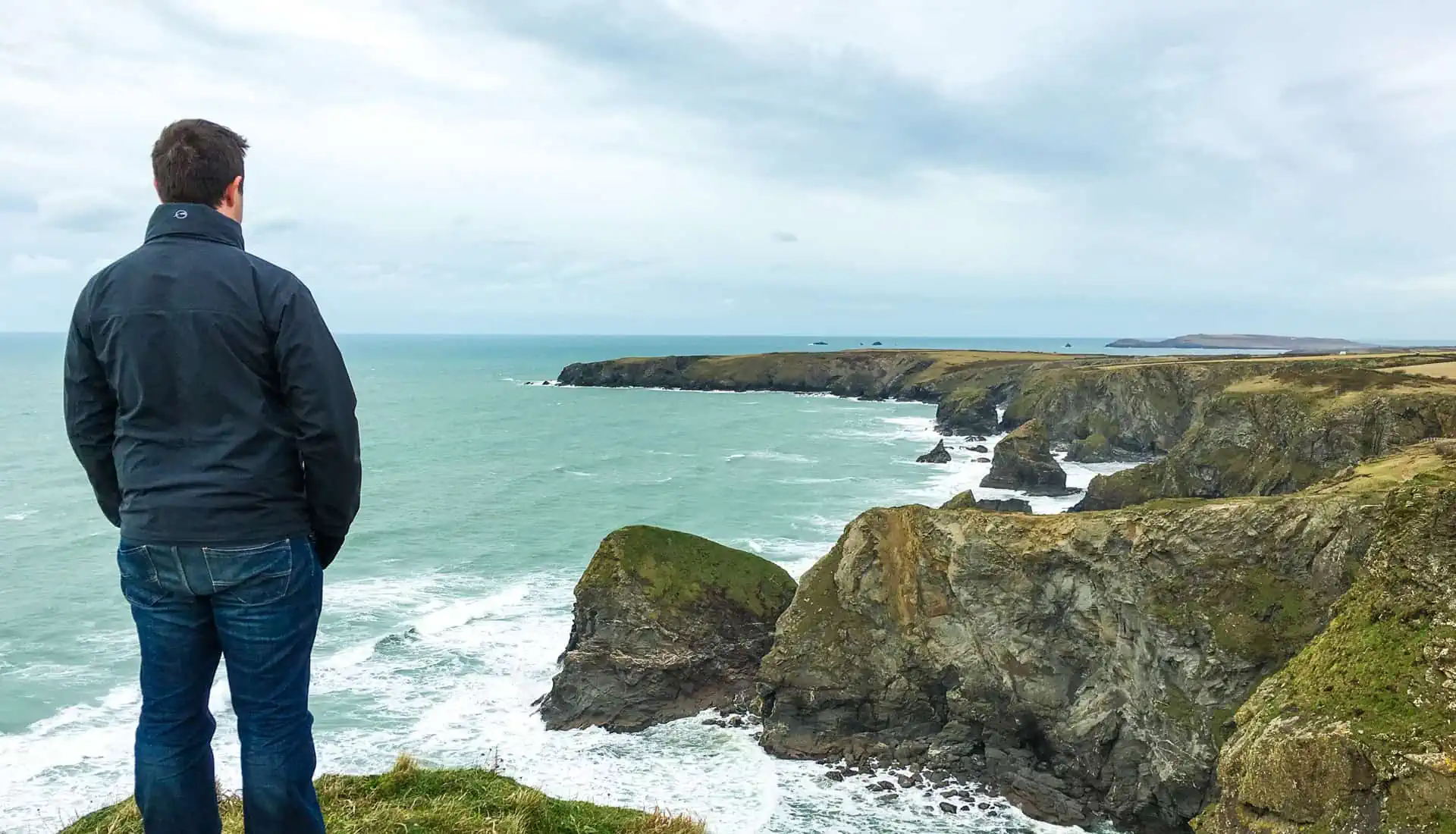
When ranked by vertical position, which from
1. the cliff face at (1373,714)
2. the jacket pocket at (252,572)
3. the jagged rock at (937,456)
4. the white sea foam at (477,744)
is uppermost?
the jacket pocket at (252,572)

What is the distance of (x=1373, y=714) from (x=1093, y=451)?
62.3m

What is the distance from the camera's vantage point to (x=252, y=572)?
160 inches

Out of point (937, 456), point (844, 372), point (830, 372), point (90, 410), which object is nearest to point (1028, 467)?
point (937, 456)

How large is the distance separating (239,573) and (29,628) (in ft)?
119

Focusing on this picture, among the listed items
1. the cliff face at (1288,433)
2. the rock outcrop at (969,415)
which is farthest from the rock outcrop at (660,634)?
the rock outcrop at (969,415)

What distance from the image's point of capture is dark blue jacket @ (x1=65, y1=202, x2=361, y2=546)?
3.95m

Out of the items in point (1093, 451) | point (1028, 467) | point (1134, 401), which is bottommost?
point (1093, 451)

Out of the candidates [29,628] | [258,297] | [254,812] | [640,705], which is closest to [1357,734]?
[254,812]

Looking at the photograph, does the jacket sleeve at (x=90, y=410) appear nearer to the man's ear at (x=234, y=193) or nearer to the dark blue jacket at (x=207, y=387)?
the dark blue jacket at (x=207, y=387)

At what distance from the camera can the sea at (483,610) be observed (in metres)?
20.0

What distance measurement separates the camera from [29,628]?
3134 cm

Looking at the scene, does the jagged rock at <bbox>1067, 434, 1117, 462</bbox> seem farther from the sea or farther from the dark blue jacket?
the dark blue jacket

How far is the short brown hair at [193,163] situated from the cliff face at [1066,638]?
62.5 feet

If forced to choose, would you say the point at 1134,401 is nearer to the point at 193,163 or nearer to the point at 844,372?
the point at 844,372
